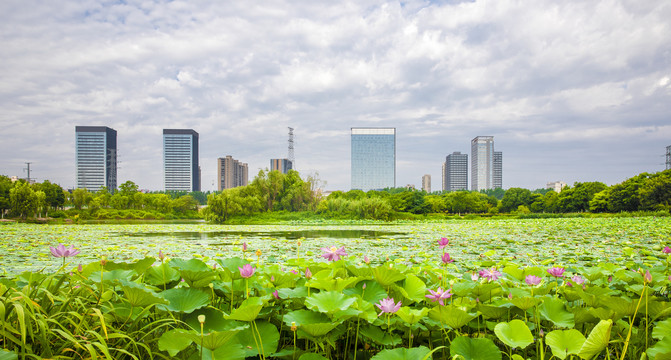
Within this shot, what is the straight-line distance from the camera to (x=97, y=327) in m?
1.24

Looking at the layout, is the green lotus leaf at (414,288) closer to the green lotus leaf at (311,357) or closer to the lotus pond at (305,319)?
the lotus pond at (305,319)

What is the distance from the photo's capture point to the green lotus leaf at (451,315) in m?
1.11

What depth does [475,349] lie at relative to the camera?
3.59 feet

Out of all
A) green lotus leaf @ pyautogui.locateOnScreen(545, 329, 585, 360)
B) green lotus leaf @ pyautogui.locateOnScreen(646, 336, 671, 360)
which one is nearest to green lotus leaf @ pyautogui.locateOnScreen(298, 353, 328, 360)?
green lotus leaf @ pyautogui.locateOnScreen(545, 329, 585, 360)

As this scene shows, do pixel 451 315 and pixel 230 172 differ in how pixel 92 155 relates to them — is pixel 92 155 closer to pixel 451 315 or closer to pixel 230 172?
pixel 230 172

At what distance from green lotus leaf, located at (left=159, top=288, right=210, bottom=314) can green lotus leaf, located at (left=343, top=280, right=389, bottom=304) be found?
1.84 ft

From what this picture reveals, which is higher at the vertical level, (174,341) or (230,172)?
(230,172)

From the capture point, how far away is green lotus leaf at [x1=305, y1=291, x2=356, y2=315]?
105 centimetres

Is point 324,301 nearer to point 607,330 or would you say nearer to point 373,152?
point 607,330

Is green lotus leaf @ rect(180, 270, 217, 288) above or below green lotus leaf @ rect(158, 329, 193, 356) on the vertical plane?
above

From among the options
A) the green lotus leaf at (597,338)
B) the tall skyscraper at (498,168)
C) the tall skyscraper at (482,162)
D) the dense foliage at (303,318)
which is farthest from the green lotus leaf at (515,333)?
the tall skyscraper at (498,168)

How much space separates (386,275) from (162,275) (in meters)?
1.01

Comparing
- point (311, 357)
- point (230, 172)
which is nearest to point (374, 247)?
point (311, 357)

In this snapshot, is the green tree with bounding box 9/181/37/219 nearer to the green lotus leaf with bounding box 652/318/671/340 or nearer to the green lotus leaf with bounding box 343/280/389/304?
the green lotus leaf with bounding box 343/280/389/304
